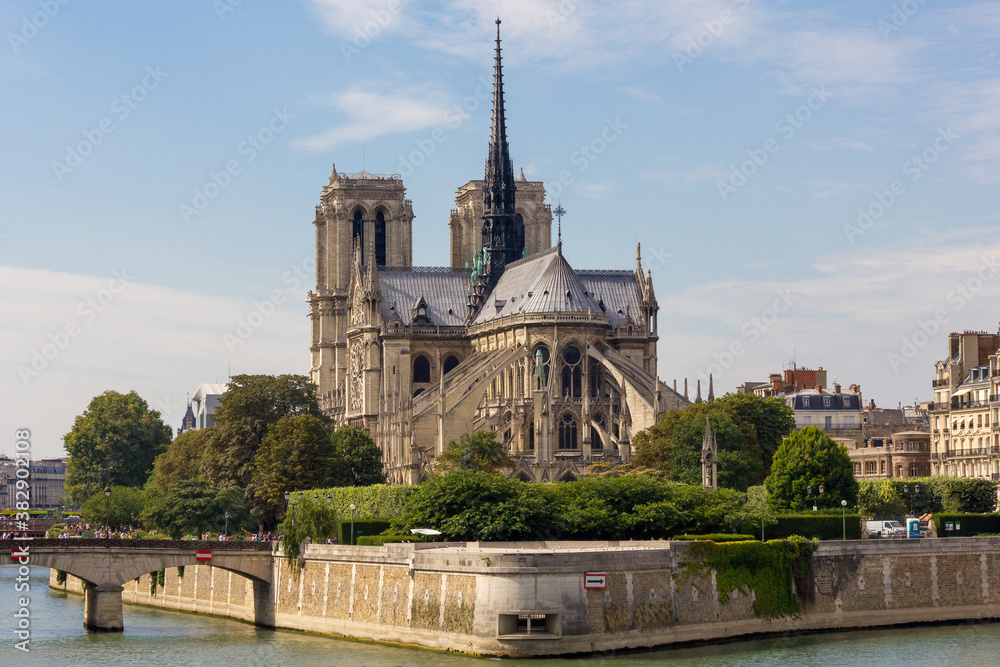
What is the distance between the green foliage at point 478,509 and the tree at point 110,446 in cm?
6825

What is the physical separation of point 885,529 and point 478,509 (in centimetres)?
1945

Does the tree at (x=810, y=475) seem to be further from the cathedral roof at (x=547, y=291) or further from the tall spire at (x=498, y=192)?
the tall spire at (x=498, y=192)

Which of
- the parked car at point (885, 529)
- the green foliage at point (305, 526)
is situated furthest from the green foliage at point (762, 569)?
the green foliage at point (305, 526)

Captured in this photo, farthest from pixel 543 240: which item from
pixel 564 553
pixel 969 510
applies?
pixel 564 553

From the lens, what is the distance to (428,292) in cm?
12838

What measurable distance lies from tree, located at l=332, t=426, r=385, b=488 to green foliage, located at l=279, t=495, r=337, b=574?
921 inches

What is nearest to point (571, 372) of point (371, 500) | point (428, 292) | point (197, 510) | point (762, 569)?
point (428, 292)

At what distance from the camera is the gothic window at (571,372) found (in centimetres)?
11080

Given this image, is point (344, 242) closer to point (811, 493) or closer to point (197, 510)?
point (197, 510)

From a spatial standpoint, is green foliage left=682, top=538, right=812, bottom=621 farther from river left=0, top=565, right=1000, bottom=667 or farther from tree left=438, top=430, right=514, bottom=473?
tree left=438, top=430, right=514, bottom=473

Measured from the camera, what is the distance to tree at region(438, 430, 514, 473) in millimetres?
96875

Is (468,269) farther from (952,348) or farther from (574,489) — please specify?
(574,489)

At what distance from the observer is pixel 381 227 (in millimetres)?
141875

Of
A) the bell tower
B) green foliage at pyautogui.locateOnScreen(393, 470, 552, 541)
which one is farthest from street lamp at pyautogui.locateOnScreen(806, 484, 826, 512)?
the bell tower
